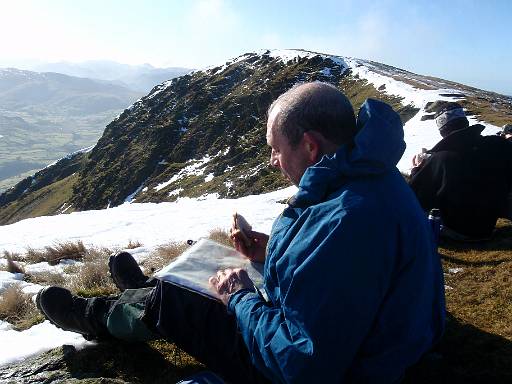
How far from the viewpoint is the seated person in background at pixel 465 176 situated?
20.6 ft

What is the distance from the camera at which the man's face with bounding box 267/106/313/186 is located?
2602 mm

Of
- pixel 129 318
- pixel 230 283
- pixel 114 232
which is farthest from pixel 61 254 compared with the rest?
pixel 230 283

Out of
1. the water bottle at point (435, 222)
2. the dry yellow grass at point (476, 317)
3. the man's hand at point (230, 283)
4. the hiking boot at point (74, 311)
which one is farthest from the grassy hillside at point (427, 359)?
the man's hand at point (230, 283)

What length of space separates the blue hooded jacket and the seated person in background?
4.31 m

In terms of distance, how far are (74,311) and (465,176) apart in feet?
16.8

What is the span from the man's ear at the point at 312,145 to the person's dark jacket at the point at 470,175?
4.45 m

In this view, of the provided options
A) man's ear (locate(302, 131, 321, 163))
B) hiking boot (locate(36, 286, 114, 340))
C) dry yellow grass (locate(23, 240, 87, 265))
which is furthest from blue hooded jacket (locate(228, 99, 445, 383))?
dry yellow grass (locate(23, 240, 87, 265))

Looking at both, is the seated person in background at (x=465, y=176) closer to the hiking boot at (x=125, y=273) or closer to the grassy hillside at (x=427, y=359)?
the grassy hillside at (x=427, y=359)

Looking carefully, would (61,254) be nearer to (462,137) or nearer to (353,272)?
(462,137)

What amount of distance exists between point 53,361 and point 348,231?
3110mm

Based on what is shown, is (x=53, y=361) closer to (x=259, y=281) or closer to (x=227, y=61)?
(x=259, y=281)

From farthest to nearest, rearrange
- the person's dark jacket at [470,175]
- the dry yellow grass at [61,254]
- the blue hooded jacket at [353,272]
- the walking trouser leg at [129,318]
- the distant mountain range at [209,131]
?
1. the distant mountain range at [209,131]
2. the dry yellow grass at [61,254]
3. the person's dark jacket at [470,175]
4. the walking trouser leg at [129,318]
5. the blue hooded jacket at [353,272]

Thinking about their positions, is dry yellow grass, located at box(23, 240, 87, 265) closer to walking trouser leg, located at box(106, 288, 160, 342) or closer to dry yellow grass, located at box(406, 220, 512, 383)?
walking trouser leg, located at box(106, 288, 160, 342)

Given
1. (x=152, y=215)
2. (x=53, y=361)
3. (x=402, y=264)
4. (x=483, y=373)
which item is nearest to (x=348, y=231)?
(x=402, y=264)
